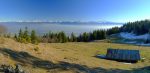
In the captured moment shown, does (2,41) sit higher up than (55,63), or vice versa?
(2,41)

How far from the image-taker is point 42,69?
66.5ft

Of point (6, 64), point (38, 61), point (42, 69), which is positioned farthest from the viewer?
point (38, 61)

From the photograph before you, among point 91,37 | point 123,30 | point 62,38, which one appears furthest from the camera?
point 123,30

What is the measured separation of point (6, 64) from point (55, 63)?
18.2 ft

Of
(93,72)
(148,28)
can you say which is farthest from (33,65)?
(148,28)

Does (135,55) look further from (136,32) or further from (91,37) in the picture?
(136,32)

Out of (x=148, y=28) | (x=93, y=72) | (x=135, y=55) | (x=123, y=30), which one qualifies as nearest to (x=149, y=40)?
(x=148, y=28)

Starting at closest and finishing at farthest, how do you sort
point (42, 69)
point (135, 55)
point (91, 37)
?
point (42, 69)
point (135, 55)
point (91, 37)

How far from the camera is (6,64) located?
18688mm

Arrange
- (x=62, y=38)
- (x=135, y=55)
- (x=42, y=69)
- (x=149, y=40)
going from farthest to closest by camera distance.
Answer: (x=149, y=40), (x=62, y=38), (x=135, y=55), (x=42, y=69)

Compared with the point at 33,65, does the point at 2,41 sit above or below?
above

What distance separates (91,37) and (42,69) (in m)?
130

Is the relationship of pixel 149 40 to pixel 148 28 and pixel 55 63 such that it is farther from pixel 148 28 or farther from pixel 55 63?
pixel 55 63

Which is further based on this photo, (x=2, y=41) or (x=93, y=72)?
(x=2, y=41)
